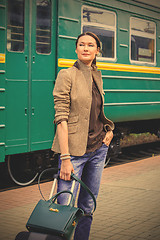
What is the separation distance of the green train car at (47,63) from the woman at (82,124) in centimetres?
322

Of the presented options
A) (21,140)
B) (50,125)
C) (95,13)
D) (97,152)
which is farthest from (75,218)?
(95,13)

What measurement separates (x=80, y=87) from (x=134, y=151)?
868cm

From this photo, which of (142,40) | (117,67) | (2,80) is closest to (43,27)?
(2,80)

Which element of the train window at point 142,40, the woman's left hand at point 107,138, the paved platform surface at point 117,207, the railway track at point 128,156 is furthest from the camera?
the train window at point 142,40

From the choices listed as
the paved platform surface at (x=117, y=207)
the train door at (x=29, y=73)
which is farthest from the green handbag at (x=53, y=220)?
the train door at (x=29, y=73)

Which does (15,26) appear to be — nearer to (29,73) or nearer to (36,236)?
(29,73)

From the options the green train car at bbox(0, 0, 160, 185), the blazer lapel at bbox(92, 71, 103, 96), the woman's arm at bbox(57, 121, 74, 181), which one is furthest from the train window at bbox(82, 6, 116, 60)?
the woman's arm at bbox(57, 121, 74, 181)

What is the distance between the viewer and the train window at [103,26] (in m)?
8.92

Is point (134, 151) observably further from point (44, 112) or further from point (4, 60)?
point (4, 60)

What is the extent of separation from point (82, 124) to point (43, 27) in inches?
171

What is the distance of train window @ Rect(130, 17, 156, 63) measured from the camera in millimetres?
10406

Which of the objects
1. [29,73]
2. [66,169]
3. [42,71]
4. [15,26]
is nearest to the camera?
[66,169]

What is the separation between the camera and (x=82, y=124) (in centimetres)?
391

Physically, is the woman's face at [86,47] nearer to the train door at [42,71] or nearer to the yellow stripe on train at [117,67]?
the train door at [42,71]
